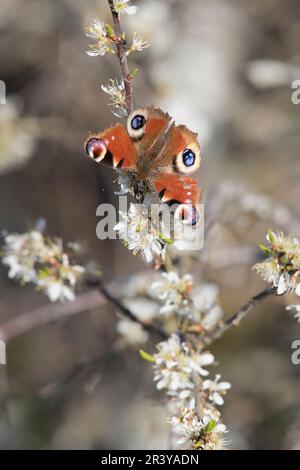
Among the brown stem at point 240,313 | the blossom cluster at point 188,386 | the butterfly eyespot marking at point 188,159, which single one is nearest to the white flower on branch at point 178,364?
the blossom cluster at point 188,386

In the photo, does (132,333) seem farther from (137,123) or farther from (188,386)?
(137,123)

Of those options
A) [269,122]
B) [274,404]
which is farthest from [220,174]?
[274,404]

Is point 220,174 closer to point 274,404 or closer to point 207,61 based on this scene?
point 207,61

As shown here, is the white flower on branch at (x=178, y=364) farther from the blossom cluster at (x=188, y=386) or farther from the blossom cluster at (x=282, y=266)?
the blossom cluster at (x=282, y=266)

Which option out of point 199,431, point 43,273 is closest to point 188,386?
point 199,431
